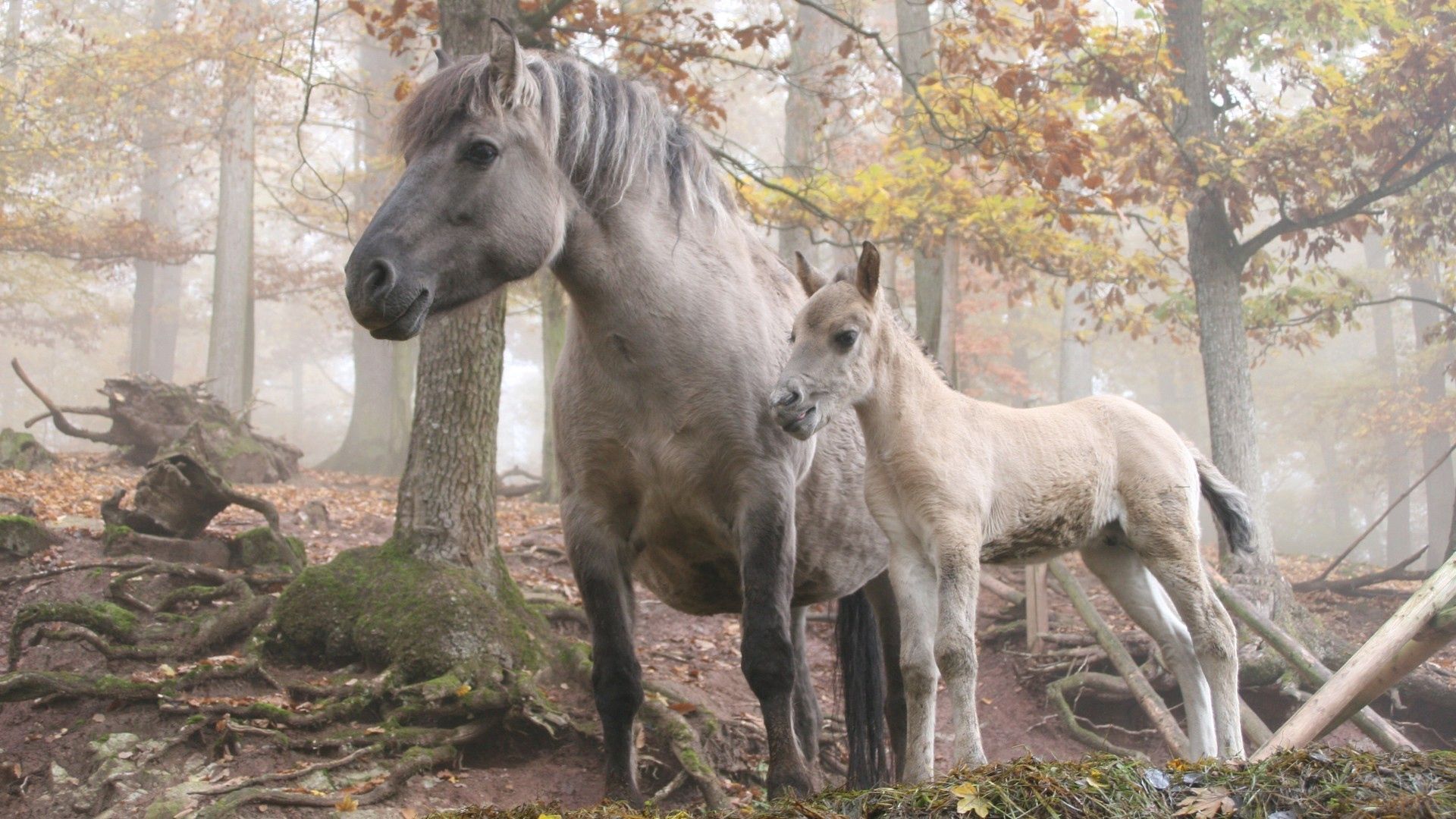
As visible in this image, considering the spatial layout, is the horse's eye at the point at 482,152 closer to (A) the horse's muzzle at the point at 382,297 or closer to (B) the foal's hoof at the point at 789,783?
(A) the horse's muzzle at the point at 382,297

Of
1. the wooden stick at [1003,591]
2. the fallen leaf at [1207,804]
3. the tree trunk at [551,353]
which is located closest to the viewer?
the fallen leaf at [1207,804]

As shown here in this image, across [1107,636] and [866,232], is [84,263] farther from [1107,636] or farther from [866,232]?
[1107,636]

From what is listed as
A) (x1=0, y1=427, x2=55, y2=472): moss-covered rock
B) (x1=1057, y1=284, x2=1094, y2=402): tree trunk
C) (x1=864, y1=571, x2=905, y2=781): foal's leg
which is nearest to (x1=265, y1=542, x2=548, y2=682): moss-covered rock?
(x1=864, y1=571, x2=905, y2=781): foal's leg

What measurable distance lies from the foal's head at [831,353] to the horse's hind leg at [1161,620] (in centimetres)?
177

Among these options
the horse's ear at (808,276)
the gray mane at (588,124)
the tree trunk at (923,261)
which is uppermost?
the tree trunk at (923,261)

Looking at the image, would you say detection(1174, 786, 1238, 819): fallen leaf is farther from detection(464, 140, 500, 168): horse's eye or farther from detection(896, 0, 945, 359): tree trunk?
detection(896, 0, 945, 359): tree trunk

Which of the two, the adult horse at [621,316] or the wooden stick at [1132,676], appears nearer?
the adult horse at [621,316]

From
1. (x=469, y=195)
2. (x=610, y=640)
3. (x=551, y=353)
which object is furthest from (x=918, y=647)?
(x=551, y=353)

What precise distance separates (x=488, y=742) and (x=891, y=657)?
2.40 m

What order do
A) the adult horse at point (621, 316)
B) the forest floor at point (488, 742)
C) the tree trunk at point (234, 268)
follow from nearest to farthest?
the adult horse at point (621, 316) < the forest floor at point (488, 742) < the tree trunk at point (234, 268)

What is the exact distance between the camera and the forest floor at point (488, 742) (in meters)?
4.68

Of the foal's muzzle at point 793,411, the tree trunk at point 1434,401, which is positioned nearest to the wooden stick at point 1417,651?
the foal's muzzle at point 793,411

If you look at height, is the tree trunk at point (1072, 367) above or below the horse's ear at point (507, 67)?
above

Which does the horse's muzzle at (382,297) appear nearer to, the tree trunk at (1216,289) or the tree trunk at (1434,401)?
the tree trunk at (1216,289)
